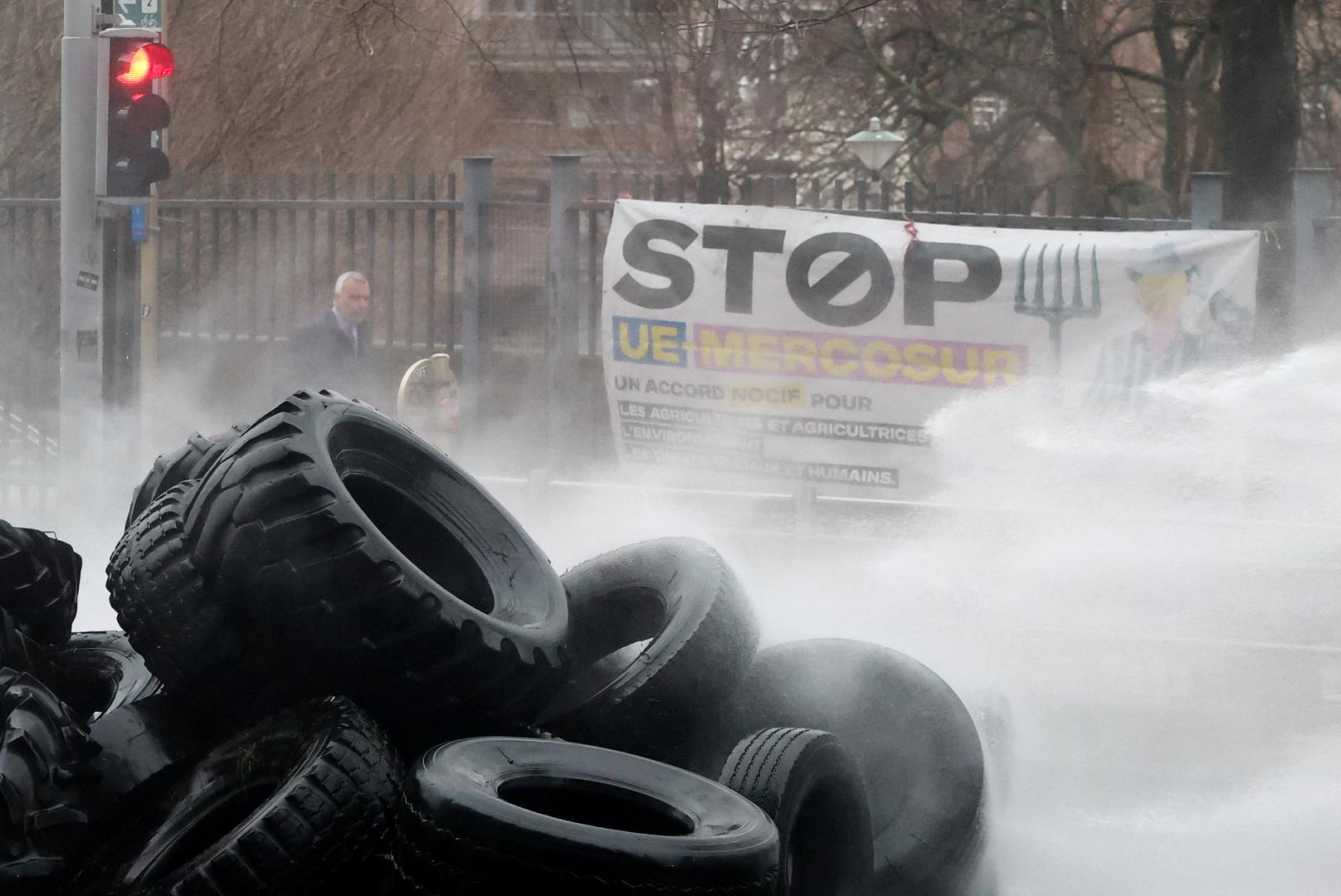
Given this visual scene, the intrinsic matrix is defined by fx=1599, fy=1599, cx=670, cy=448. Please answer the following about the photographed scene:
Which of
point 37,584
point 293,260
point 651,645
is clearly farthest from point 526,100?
point 651,645

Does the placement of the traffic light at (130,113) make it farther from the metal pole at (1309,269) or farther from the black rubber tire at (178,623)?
the metal pole at (1309,269)

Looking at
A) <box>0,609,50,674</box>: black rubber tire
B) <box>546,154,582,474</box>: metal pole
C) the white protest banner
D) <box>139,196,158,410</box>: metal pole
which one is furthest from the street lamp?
<box>0,609,50,674</box>: black rubber tire

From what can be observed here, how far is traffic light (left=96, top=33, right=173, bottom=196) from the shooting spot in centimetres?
924

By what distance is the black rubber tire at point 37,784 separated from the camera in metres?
3.66

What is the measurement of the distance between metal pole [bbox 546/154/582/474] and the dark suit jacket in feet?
4.43

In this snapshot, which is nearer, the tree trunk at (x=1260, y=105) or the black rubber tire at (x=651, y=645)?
the black rubber tire at (x=651, y=645)

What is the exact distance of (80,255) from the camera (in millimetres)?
9469

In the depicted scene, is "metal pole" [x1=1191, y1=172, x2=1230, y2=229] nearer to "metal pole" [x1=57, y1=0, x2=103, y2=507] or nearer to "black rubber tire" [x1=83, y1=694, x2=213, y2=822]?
"metal pole" [x1=57, y1=0, x2=103, y2=507]

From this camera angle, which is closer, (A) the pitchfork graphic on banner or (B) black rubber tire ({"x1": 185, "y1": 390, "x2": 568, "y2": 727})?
(B) black rubber tire ({"x1": 185, "y1": 390, "x2": 568, "y2": 727})

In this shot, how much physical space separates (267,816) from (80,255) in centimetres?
678

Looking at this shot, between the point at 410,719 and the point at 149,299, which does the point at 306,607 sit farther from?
the point at 149,299

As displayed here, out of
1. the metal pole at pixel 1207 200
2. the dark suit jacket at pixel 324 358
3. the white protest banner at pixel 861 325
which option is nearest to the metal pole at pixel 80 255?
the dark suit jacket at pixel 324 358

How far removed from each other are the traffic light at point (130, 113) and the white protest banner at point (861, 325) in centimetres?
287

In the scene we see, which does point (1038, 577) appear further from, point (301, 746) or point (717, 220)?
point (301, 746)
